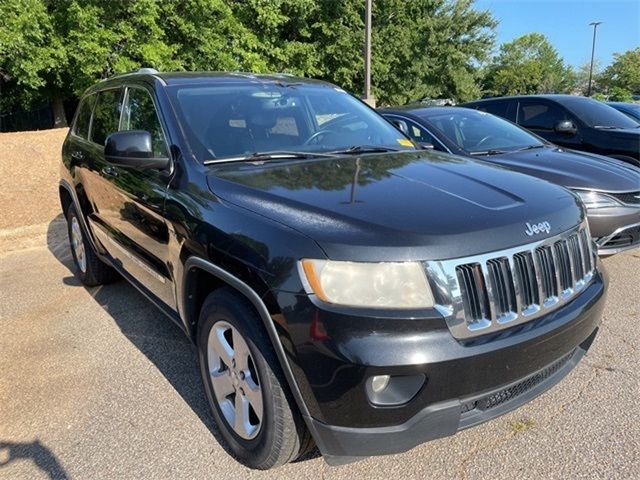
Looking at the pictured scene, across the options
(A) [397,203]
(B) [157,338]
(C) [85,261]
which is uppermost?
(A) [397,203]

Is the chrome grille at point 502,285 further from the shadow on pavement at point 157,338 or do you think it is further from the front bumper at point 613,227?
the front bumper at point 613,227

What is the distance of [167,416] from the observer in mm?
2867

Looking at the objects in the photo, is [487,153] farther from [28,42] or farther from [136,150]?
[28,42]

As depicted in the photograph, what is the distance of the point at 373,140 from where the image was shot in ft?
11.4

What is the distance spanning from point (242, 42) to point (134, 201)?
17.8 metres

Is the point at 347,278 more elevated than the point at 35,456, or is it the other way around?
the point at 347,278

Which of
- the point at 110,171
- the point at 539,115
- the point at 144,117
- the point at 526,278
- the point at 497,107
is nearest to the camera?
the point at 526,278

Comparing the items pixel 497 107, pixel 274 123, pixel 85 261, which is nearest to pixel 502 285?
pixel 274 123

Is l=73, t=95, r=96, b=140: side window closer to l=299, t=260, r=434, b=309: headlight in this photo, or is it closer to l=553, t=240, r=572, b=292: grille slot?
l=299, t=260, r=434, b=309: headlight

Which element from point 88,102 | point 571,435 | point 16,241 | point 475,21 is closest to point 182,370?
point 571,435

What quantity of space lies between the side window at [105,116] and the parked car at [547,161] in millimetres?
2670

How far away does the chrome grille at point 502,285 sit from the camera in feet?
6.33

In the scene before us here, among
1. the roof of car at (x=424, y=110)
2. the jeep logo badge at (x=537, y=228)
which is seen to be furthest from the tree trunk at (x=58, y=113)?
the jeep logo badge at (x=537, y=228)

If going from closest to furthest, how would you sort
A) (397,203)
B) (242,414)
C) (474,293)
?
(474,293) < (397,203) < (242,414)
